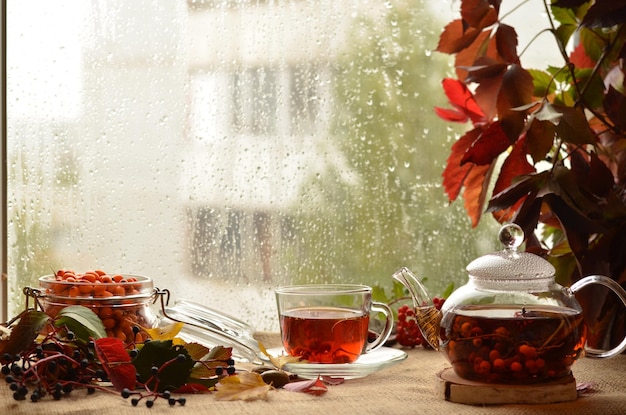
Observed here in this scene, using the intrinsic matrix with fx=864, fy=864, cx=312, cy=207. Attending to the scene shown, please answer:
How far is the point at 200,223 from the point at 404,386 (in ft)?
1.85

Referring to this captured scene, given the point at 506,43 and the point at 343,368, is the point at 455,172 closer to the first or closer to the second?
the point at 506,43

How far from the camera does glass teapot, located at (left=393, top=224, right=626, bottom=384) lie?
0.85 m

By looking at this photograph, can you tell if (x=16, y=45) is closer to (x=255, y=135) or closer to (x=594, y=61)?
(x=255, y=135)

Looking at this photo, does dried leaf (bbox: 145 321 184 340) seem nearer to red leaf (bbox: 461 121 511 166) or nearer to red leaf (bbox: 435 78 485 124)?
red leaf (bbox: 461 121 511 166)

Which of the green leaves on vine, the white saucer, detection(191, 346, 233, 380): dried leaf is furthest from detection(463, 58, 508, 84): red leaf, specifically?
detection(191, 346, 233, 380): dried leaf

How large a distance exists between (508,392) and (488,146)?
354 mm

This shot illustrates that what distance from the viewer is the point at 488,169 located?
3.99 feet

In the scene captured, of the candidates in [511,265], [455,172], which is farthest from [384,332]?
[455,172]

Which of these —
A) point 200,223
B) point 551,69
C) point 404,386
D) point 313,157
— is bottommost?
point 404,386

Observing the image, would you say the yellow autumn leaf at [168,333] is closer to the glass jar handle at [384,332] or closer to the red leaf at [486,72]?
the glass jar handle at [384,332]

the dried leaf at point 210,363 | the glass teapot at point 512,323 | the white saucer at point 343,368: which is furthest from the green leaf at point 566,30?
the dried leaf at point 210,363

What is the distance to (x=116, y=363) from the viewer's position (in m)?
0.86

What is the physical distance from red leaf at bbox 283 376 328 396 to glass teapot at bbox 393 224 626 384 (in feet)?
0.44

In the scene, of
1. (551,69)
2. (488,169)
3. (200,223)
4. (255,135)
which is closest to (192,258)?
(200,223)
